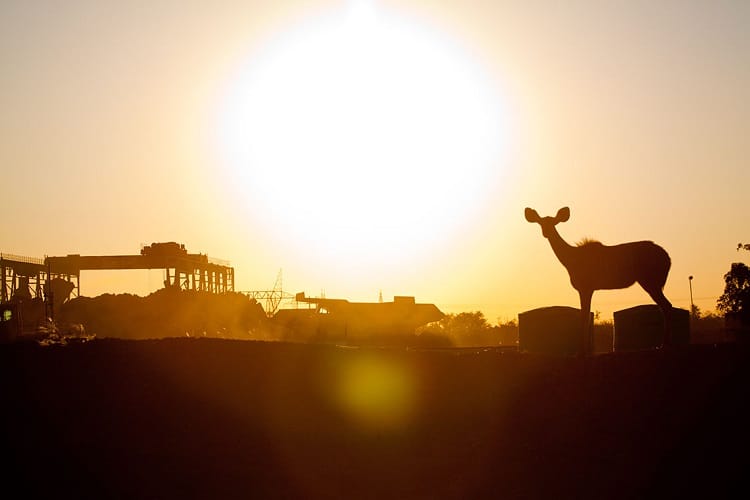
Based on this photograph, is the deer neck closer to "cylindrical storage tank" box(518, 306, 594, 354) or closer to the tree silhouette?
"cylindrical storage tank" box(518, 306, 594, 354)

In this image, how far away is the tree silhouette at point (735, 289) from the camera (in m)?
44.5

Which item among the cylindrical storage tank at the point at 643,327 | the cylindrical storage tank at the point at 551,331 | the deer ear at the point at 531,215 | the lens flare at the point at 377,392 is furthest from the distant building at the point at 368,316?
the lens flare at the point at 377,392

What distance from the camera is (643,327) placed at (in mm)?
32906

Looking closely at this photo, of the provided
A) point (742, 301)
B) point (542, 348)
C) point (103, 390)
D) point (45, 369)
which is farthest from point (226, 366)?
point (742, 301)

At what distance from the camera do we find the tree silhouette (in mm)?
44487

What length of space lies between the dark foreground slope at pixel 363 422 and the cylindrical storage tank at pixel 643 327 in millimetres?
17188

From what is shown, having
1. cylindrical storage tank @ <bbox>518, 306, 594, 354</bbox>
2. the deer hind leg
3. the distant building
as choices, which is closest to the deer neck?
the deer hind leg

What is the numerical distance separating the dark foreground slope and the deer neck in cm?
243

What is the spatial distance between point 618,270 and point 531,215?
2.45 m

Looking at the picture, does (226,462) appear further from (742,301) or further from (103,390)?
(742,301)

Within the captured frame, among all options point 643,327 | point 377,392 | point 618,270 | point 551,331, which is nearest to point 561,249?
point 618,270

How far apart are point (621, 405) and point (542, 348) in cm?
2081

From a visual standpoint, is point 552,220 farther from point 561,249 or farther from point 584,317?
point 584,317

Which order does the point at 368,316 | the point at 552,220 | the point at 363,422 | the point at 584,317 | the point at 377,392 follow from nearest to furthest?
1. the point at 363,422
2. the point at 377,392
3. the point at 584,317
4. the point at 552,220
5. the point at 368,316
